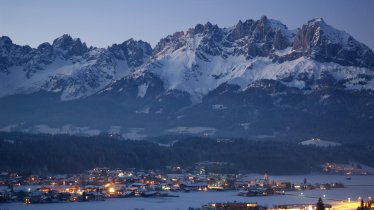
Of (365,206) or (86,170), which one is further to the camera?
(86,170)

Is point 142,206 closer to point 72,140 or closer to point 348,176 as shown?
point 348,176

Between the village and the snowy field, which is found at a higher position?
the village

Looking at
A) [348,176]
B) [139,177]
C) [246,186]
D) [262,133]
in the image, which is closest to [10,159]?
[139,177]

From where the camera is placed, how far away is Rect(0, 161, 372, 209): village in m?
97.4

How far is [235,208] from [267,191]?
2089cm

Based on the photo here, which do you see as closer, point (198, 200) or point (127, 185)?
point (198, 200)

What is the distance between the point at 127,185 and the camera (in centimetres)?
11319

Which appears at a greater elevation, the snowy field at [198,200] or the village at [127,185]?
the village at [127,185]

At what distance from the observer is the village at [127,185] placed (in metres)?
97.4

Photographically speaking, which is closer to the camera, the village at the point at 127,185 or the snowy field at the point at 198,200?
the snowy field at the point at 198,200

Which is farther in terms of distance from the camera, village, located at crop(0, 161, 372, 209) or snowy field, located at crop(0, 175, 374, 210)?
village, located at crop(0, 161, 372, 209)

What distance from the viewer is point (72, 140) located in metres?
155

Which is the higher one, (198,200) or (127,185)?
(127,185)

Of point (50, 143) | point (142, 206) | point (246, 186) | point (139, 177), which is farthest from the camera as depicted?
point (50, 143)
